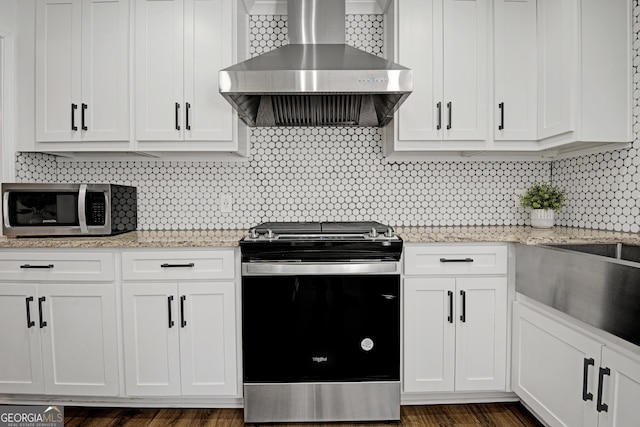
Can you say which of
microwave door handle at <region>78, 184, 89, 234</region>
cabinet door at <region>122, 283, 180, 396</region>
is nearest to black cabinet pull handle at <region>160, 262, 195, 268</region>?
cabinet door at <region>122, 283, 180, 396</region>

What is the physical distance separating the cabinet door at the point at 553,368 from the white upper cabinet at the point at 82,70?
8.09 feet

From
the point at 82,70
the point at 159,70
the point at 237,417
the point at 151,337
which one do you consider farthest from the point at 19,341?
the point at 159,70

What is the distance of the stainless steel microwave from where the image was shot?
6.72 feet

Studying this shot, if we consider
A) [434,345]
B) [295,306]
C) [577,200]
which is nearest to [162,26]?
[295,306]

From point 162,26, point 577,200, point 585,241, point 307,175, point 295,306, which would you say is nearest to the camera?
point 585,241

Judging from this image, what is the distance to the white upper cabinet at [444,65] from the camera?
2.20 meters

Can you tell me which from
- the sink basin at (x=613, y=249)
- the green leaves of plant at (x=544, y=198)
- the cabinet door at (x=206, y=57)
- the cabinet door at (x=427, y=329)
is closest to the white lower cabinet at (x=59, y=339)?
the cabinet door at (x=206, y=57)

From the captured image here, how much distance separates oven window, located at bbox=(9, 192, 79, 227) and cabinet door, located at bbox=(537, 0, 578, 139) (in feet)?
8.90

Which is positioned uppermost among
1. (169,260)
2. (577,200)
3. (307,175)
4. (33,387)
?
(307,175)

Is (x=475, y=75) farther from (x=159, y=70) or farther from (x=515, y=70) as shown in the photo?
(x=159, y=70)

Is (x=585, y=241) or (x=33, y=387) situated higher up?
(x=585, y=241)

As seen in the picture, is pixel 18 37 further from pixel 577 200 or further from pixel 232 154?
pixel 577 200

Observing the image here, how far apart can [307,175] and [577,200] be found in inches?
69.1

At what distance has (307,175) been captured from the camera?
2555 mm
